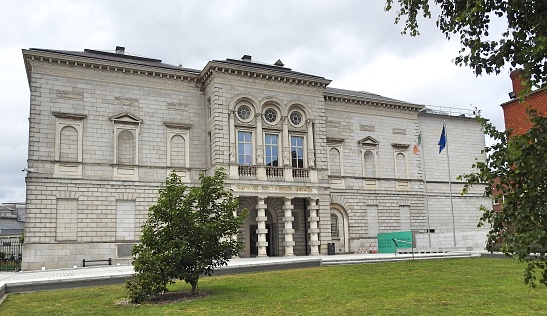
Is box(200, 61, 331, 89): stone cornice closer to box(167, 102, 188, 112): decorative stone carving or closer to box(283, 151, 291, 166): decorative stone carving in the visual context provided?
box(167, 102, 188, 112): decorative stone carving

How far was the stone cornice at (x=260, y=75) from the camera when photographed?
112 feet

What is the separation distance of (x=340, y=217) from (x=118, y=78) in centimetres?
1958

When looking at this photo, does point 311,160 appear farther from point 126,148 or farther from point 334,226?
point 126,148

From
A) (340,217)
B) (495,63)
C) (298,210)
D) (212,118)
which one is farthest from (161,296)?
(340,217)

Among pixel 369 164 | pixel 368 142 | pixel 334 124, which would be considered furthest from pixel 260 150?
pixel 369 164

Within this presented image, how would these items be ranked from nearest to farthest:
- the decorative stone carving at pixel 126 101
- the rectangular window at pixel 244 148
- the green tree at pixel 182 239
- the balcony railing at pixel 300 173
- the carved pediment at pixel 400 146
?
the green tree at pixel 182 239 → the decorative stone carving at pixel 126 101 → the rectangular window at pixel 244 148 → the balcony railing at pixel 300 173 → the carved pediment at pixel 400 146

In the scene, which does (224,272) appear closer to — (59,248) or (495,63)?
(59,248)

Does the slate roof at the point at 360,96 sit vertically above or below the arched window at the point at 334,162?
above

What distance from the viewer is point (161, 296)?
15.8 metres

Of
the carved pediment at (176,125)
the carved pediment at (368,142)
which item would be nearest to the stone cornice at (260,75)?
the carved pediment at (176,125)

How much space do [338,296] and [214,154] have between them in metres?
20.8

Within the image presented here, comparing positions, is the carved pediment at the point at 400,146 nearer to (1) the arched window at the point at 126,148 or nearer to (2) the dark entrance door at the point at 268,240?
(2) the dark entrance door at the point at 268,240

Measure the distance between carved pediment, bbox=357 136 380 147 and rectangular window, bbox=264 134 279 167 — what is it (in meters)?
8.72

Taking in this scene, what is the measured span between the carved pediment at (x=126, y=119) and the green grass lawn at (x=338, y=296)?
16.4 m
